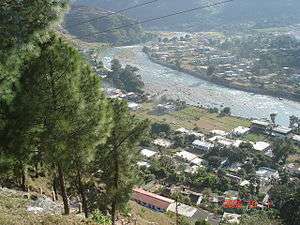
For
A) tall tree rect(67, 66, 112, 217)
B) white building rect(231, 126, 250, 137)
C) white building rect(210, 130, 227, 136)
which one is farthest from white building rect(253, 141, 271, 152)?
tall tree rect(67, 66, 112, 217)

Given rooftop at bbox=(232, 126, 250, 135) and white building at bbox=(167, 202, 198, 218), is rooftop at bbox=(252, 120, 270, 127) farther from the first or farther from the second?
white building at bbox=(167, 202, 198, 218)

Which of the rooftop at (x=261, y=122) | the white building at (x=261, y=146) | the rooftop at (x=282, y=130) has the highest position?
the white building at (x=261, y=146)

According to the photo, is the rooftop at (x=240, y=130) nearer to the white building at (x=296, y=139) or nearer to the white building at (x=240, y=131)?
the white building at (x=240, y=131)

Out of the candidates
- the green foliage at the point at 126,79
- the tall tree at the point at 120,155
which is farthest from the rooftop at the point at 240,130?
the tall tree at the point at 120,155

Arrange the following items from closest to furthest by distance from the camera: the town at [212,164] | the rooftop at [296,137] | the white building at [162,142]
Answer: the town at [212,164] → the white building at [162,142] → the rooftop at [296,137]

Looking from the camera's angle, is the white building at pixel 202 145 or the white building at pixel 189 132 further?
the white building at pixel 189 132
